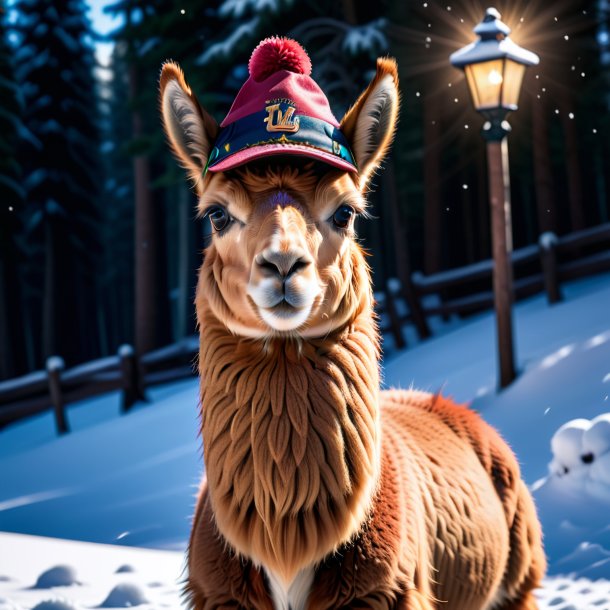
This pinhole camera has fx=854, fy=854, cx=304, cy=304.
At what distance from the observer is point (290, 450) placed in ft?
8.27

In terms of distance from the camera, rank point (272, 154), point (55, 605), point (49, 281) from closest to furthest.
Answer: point (272, 154), point (55, 605), point (49, 281)

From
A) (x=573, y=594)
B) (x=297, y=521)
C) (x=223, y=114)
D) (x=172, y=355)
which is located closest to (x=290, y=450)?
(x=297, y=521)

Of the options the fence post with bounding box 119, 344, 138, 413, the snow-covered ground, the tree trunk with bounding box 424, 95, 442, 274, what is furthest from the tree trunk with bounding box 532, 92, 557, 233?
the fence post with bounding box 119, 344, 138, 413

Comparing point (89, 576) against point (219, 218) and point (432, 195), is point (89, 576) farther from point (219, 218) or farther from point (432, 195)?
point (432, 195)

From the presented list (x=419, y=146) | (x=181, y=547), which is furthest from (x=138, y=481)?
(x=419, y=146)

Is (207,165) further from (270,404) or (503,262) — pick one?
(503,262)

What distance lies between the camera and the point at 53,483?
886 cm

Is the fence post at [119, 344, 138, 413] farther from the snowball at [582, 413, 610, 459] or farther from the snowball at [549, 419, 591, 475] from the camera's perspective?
the snowball at [582, 413, 610, 459]

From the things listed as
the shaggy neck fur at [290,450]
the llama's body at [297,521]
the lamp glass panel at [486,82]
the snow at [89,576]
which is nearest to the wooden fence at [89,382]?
the lamp glass panel at [486,82]

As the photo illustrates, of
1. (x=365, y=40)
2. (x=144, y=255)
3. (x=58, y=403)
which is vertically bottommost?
(x=58, y=403)

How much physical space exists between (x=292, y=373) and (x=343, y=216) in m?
0.53

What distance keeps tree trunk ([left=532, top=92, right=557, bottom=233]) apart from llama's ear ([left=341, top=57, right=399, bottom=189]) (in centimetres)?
1121

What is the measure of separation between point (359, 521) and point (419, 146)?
15.7 meters

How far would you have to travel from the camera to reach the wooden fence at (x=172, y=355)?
43.8 ft
